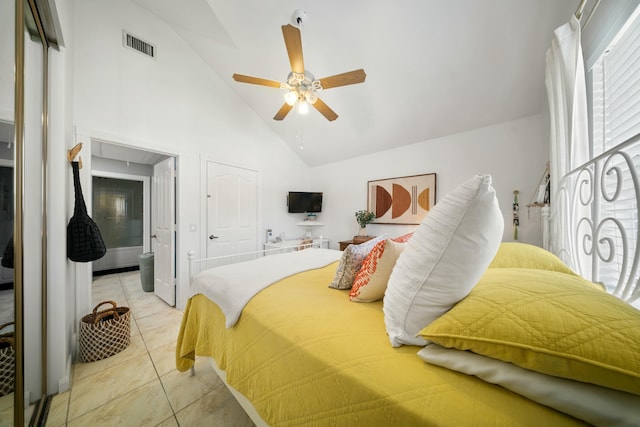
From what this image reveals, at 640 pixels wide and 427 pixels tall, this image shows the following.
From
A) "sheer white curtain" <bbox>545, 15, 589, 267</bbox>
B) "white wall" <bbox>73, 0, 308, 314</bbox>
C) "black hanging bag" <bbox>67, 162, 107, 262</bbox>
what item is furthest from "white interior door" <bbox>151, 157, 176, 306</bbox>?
"sheer white curtain" <bbox>545, 15, 589, 267</bbox>

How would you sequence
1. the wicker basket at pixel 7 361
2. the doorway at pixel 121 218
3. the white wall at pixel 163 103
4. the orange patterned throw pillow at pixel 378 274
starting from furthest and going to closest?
the doorway at pixel 121 218, the white wall at pixel 163 103, the orange patterned throw pillow at pixel 378 274, the wicker basket at pixel 7 361

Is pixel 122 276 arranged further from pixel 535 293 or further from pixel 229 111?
pixel 535 293

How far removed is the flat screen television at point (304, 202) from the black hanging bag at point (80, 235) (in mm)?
2741

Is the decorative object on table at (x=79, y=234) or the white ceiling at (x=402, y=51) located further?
the white ceiling at (x=402, y=51)

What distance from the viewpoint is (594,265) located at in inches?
38.7

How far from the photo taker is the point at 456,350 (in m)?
0.60

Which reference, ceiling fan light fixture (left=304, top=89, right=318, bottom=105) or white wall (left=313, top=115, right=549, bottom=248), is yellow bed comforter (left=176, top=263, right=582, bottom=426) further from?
white wall (left=313, top=115, right=549, bottom=248)

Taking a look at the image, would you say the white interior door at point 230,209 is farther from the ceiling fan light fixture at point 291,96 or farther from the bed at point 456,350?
the bed at point 456,350

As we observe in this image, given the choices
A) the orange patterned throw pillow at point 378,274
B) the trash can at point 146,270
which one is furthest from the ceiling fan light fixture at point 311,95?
the trash can at point 146,270

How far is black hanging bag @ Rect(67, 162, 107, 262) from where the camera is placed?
1.62 meters

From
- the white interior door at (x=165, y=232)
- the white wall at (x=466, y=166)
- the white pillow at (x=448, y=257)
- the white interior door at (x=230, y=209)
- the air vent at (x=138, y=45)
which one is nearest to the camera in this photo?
the white pillow at (x=448, y=257)

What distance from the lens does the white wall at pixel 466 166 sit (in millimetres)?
2482

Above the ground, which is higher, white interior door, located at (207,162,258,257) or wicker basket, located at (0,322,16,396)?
white interior door, located at (207,162,258,257)

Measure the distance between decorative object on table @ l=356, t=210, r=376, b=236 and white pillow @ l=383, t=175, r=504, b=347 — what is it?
2937 millimetres
